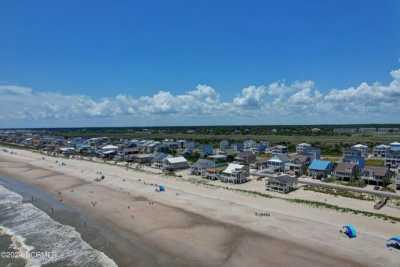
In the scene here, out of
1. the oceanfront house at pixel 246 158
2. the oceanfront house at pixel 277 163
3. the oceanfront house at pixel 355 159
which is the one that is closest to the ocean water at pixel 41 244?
the oceanfront house at pixel 277 163

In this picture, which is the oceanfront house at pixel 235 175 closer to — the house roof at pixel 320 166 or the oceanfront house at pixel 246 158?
the house roof at pixel 320 166

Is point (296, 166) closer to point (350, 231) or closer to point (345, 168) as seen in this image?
point (345, 168)

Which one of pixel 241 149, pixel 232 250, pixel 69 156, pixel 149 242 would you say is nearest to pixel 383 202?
pixel 232 250

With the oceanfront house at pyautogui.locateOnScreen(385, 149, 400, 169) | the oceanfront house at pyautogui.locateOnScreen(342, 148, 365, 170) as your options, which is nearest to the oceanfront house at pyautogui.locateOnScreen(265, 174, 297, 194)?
the oceanfront house at pyautogui.locateOnScreen(342, 148, 365, 170)

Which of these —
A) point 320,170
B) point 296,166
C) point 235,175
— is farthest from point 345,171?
point 235,175

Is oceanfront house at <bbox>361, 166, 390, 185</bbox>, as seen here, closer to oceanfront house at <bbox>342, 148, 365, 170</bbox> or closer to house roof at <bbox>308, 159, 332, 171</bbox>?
oceanfront house at <bbox>342, 148, 365, 170</bbox>

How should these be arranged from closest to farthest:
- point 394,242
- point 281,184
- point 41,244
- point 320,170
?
point 394,242
point 41,244
point 281,184
point 320,170
